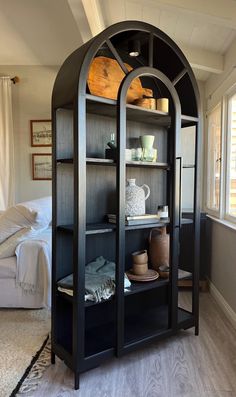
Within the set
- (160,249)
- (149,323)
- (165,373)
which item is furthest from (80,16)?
(165,373)

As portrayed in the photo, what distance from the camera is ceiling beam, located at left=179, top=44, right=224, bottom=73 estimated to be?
3.08 metres

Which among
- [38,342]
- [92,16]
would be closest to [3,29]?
[92,16]

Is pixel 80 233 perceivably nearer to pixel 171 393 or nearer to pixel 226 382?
pixel 171 393

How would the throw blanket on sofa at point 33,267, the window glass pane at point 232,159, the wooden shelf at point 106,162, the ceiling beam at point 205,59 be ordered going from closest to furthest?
the wooden shelf at point 106,162, the throw blanket on sofa at point 33,267, the window glass pane at point 232,159, the ceiling beam at point 205,59

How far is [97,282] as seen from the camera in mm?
1959

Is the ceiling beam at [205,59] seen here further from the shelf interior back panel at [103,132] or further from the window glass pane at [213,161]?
the shelf interior back panel at [103,132]

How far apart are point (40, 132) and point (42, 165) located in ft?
1.54

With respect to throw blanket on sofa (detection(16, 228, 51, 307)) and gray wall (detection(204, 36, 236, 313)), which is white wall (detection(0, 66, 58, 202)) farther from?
gray wall (detection(204, 36, 236, 313))

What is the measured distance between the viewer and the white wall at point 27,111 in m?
4.55

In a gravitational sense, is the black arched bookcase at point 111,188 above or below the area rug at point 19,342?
above

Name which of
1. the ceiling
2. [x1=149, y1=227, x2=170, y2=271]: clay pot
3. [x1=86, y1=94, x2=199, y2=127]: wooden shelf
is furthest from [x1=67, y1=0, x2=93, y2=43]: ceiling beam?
[x1=149, y1=227, x2=170, y2=271]: clay pot

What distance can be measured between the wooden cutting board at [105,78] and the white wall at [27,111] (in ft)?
8.55

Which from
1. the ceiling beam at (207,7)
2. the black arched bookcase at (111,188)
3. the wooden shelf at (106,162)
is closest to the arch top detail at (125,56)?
the black arched bookcase at (111,188)

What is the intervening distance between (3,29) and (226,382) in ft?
12.6
